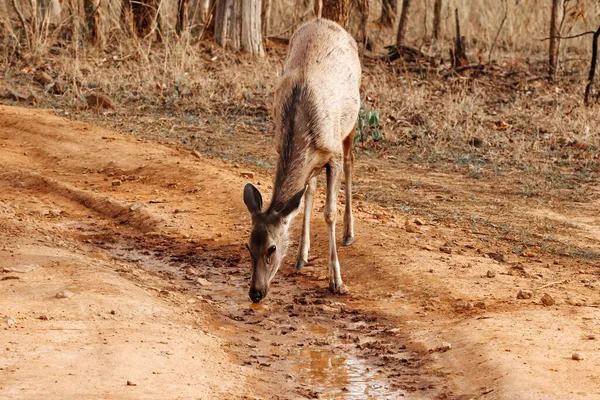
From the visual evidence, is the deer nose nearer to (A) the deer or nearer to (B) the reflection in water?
(A) the deer

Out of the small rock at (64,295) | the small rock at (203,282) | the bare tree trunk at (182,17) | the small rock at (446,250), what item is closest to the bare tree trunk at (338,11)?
the bare tree trunk at (182,17)

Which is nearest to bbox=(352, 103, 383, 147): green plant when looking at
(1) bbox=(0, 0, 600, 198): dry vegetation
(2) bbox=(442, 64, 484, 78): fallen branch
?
(1) bbox=(0, 0, 600, 198): dry vegetation

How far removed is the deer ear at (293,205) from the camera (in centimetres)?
746

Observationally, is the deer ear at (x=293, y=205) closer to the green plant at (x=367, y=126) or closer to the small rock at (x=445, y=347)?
the small rock at (x=445, y=347)

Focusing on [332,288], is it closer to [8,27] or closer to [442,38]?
[8,27]

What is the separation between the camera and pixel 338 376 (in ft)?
21.6

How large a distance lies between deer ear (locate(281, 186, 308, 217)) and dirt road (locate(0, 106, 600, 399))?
2.59 feet

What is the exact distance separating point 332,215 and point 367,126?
475cm

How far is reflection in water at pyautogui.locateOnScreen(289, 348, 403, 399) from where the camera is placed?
6.26 metres

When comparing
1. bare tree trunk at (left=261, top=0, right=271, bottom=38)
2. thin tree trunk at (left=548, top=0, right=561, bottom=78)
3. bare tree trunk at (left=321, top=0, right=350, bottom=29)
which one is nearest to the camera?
bare tree trunk at (left=321, top=0, right=350, bottom=29)

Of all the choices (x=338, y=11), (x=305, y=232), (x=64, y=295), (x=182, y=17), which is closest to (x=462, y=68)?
(x=338, y=11)

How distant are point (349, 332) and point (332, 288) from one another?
904 mm

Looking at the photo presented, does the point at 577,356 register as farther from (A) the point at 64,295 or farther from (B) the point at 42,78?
(B) the point at 42,78

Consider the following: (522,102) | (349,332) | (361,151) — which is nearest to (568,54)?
(522,102)
